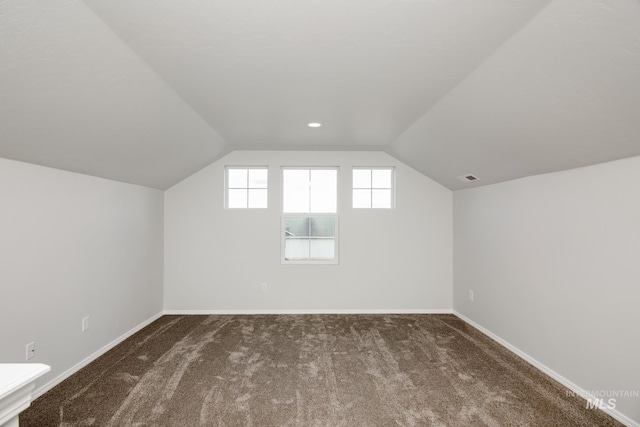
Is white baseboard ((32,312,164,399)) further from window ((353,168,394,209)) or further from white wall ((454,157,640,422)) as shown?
white wall ((454,157,640,422))

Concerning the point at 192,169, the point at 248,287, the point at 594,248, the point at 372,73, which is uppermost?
the point at 372,73

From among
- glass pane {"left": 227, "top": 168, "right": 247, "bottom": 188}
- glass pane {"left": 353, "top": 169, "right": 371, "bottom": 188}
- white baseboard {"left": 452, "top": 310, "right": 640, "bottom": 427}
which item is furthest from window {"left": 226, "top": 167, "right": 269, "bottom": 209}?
white baseboard {"left": 452, "top": 310, "right": 640, "bottom": 427}

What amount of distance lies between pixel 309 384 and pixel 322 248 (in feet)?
7.57

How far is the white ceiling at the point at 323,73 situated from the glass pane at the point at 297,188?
1673 millimetres

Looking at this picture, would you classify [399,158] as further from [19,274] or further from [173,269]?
[19,274]

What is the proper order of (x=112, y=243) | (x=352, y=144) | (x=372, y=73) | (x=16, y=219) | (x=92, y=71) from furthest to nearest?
1. (x=352, y=144)
2. (x=112, y=243)
3. (x=16, y=219)
4. (x=372, y=73)
5. (x=92, y=71)

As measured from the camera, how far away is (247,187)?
15.8 ft

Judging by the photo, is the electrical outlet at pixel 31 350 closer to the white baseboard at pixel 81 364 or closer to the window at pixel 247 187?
the white baseboard at pixel 81 364

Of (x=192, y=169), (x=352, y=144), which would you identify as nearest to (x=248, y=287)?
(x=192, y=169)

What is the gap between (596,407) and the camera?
233 cm

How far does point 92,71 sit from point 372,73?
166 centimetres

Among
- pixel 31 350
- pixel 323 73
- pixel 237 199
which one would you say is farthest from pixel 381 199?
pixel 31 350

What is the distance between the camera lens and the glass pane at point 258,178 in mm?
4824

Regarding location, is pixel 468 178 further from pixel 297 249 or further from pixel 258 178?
pixel 258 178
